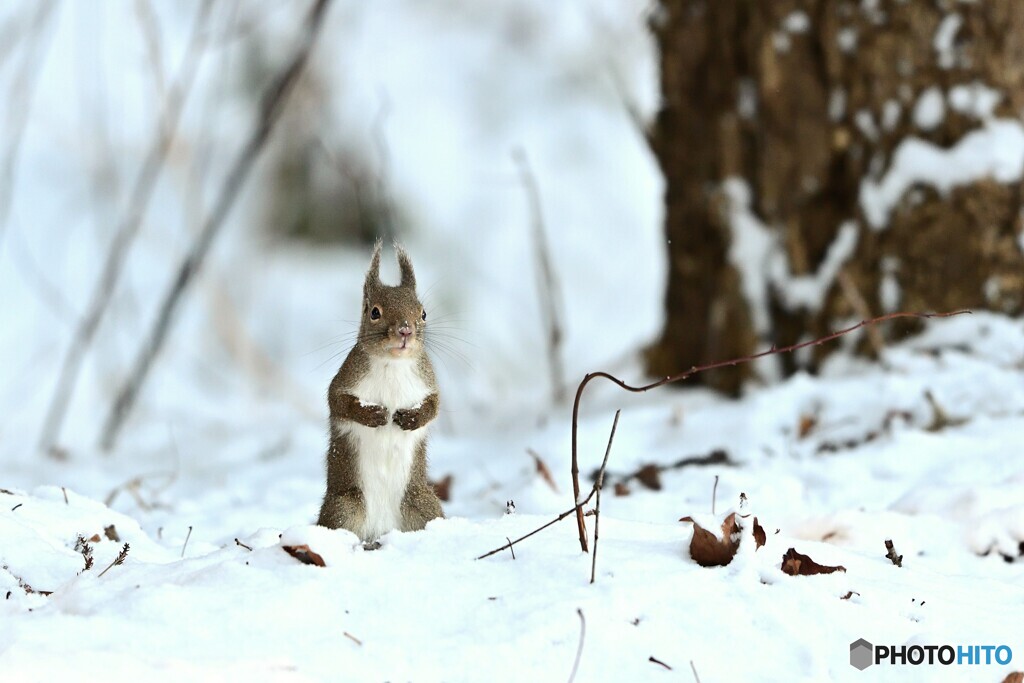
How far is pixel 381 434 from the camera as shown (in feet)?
8.23

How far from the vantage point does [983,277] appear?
14.0 ft

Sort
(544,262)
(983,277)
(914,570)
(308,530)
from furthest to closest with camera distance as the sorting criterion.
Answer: (544,262)
(983,277)
(914,570)
(308,530)

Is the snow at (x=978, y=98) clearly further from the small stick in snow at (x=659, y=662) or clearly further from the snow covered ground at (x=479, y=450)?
the small stick in snow at (x=659, y=662)

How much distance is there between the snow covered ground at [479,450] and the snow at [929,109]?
0.76m

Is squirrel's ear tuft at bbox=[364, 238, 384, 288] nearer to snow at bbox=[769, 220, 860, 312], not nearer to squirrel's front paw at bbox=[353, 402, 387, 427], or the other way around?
squirrel's front paw at bbox=[353, 402, 387, 427]

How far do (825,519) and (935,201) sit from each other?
1.92 m

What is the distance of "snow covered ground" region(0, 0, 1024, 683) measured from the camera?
1868mm

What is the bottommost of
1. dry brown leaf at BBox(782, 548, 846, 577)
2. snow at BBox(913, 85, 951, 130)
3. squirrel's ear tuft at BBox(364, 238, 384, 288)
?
dry brown leaf at BBox(782, 548, 846, 577)

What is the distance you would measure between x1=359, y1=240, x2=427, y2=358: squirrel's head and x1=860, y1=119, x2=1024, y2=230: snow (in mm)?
2376

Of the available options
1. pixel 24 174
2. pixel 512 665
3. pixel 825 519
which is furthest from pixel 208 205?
pixel 512 665

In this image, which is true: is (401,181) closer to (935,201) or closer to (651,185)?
(651,185)

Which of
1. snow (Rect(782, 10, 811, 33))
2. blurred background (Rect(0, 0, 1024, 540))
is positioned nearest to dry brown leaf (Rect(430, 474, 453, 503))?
blurred background (Rect(0, 0, 1024, 540))

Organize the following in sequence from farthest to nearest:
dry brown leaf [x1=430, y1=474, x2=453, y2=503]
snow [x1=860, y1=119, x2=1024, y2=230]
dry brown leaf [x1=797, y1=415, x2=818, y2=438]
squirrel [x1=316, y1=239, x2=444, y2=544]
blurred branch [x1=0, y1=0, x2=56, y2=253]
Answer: blurred branch [x1=0, y1=0, x2=56, y2=253], snow [x1=860, y1=119, x2=1024, y2=230], dry brown leaf [x1=797, y1=415, x2=818, y2=438], dry brown leaf [x1=430, y1=474, x2=453, y2=503], squirrel [x1=316, y1=239, x2=444, y2=544]

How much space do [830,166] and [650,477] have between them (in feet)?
5.46
